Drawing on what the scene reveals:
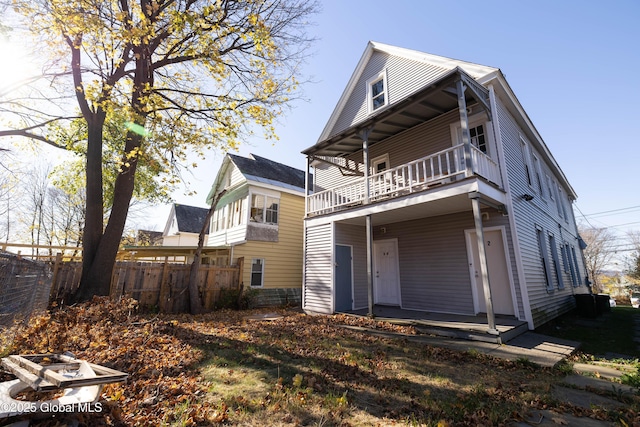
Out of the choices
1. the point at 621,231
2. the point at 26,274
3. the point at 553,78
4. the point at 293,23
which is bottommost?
the point at 26,274

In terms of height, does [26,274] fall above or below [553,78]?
below

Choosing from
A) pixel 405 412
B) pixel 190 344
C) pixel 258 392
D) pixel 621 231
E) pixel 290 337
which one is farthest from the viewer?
pixel 621 231

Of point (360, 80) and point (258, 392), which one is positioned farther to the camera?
point (360, 80)

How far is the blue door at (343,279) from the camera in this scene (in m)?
10.8

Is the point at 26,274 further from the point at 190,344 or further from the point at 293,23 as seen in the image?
the point at 293,23

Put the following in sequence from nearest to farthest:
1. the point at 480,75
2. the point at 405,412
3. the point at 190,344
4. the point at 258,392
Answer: the point at 405,412 → the point at 258,392 → the point at 190,344 → the point at 480,75

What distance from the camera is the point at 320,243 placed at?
11617 millimetres

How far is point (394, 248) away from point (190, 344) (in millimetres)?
8211

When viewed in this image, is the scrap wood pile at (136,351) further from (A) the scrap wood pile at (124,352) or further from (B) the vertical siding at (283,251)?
(B) the vertical siding at (283,251)

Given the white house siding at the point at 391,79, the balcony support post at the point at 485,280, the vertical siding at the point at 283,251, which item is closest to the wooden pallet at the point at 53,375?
the balcony support post at the point at 485,280

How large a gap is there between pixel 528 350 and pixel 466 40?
1090 centimetres

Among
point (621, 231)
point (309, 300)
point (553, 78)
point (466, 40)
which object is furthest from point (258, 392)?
point (621, 231)

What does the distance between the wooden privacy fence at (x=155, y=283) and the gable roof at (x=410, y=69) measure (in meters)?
9.49

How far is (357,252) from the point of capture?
1202 cm
